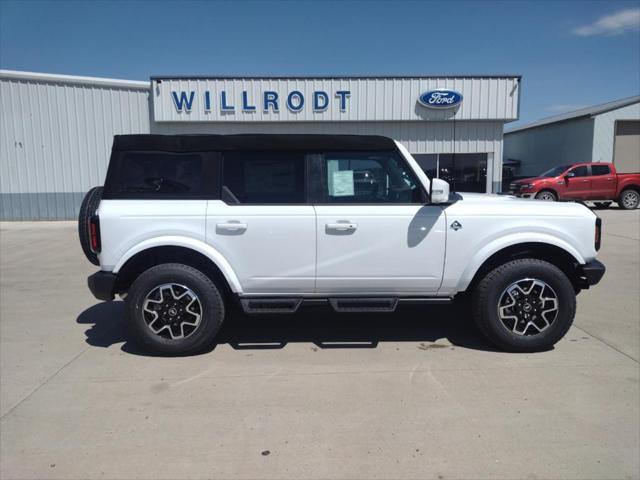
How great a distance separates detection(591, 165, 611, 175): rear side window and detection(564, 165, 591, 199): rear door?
0.91 ft

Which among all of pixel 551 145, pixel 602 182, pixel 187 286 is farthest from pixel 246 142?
pixel 551 145

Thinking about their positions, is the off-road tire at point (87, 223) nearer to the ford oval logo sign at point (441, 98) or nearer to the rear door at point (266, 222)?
the rear door at point (266, 222)

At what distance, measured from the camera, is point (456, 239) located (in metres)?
4.15

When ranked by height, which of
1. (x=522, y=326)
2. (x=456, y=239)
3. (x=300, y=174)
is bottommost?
(x=522, y=326)

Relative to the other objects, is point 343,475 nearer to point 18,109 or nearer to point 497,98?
point 497,98

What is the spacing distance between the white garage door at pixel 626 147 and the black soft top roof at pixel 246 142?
2447cm

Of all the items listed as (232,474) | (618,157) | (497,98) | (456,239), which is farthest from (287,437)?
(618,157)

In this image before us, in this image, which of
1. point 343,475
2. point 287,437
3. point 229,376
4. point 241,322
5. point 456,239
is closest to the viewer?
point 343,475

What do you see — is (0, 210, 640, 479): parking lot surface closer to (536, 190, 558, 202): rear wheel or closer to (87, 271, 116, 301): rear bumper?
(87, 271, 116, 301): rear bumper

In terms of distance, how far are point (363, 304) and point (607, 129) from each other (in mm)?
24761

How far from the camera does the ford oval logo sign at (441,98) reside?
15.9 metres

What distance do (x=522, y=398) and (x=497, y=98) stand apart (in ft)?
48.5

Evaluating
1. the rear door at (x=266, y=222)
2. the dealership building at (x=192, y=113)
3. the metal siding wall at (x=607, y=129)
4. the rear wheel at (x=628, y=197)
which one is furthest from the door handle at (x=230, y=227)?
the metal siding wall at (x=607, y=129)

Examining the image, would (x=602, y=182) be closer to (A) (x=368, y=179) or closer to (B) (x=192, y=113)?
(B) (x=192, y=113)
